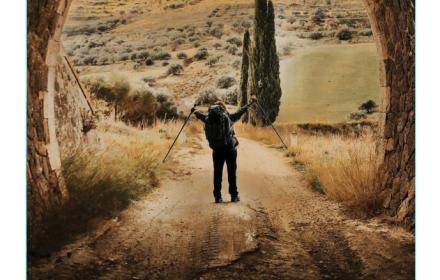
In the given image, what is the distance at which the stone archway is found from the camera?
404cm

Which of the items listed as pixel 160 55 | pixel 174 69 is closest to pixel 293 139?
pixel 174 69

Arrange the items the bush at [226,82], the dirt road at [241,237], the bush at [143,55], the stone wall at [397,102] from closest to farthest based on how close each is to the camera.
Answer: the dirt road at [241,237] < the stone wall at [397,102] < the bush at [226,82] < the bush at [143,55]

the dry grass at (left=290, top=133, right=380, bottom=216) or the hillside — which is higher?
the hillside

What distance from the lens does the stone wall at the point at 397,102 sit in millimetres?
4027

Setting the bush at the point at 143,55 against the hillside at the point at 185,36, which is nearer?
the hillside at the point at 185,36

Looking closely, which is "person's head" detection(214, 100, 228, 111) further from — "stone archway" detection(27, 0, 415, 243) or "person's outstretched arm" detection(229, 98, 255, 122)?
"stone archway" detection(27, 0, 415, 243)

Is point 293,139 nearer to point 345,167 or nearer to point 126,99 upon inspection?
point 345,167

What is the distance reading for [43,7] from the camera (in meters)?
4.06

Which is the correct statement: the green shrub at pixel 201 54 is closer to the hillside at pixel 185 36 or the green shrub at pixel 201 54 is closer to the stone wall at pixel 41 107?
the hillside at pixel 185 36

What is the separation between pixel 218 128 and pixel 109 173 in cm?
94

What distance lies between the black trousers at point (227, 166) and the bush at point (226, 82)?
517 mm

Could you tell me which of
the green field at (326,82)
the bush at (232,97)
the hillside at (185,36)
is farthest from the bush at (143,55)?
the green field at (326,82)

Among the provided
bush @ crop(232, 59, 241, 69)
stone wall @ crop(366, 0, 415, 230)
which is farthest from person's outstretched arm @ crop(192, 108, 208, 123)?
stone wall @ crop(366, 0, 415, 230)

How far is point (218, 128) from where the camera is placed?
13.7ft
